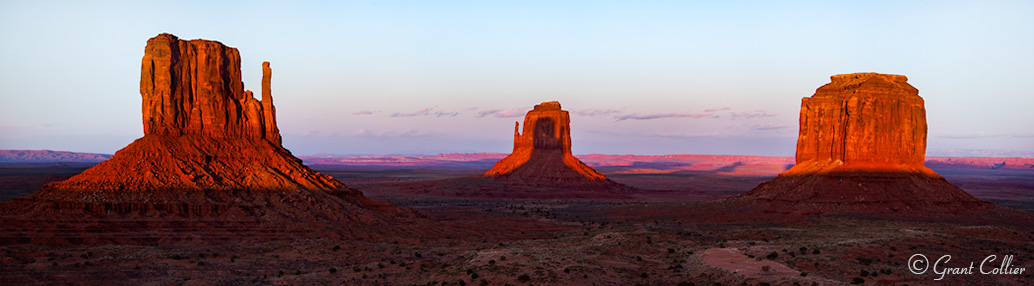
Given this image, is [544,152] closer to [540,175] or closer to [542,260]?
[540,175]

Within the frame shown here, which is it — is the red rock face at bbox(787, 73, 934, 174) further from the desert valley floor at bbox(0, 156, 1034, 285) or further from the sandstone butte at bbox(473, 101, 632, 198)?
the sandstone butte at bbox(473, 101, 632, 198)

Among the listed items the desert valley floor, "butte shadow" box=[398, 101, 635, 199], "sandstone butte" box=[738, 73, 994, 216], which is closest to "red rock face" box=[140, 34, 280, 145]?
the desert valley floor

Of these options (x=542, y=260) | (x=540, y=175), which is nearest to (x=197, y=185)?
(x=542, y=260)

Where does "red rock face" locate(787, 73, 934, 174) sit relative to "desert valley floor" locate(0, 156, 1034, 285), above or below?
above

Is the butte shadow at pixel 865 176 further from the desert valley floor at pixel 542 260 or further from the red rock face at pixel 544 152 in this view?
the red rock face at pixel 544 152

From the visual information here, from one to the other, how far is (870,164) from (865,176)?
1057 millimetres

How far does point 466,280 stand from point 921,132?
47485 mm

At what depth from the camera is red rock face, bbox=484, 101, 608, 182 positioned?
103 metres

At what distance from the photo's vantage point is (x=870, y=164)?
55.4 meters

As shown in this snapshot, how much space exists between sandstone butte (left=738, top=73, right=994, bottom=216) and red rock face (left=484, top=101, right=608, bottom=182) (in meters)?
44.6

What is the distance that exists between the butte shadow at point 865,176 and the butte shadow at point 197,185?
2721cm

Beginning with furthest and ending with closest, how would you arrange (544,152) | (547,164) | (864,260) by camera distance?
(544,152) → (547,164) → (864,260)

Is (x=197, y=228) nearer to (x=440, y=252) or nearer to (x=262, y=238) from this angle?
(x=262, y=238)

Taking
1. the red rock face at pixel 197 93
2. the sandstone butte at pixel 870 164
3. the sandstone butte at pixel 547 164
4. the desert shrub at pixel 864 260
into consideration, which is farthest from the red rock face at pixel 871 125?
the red rock face at pixel 197 93
